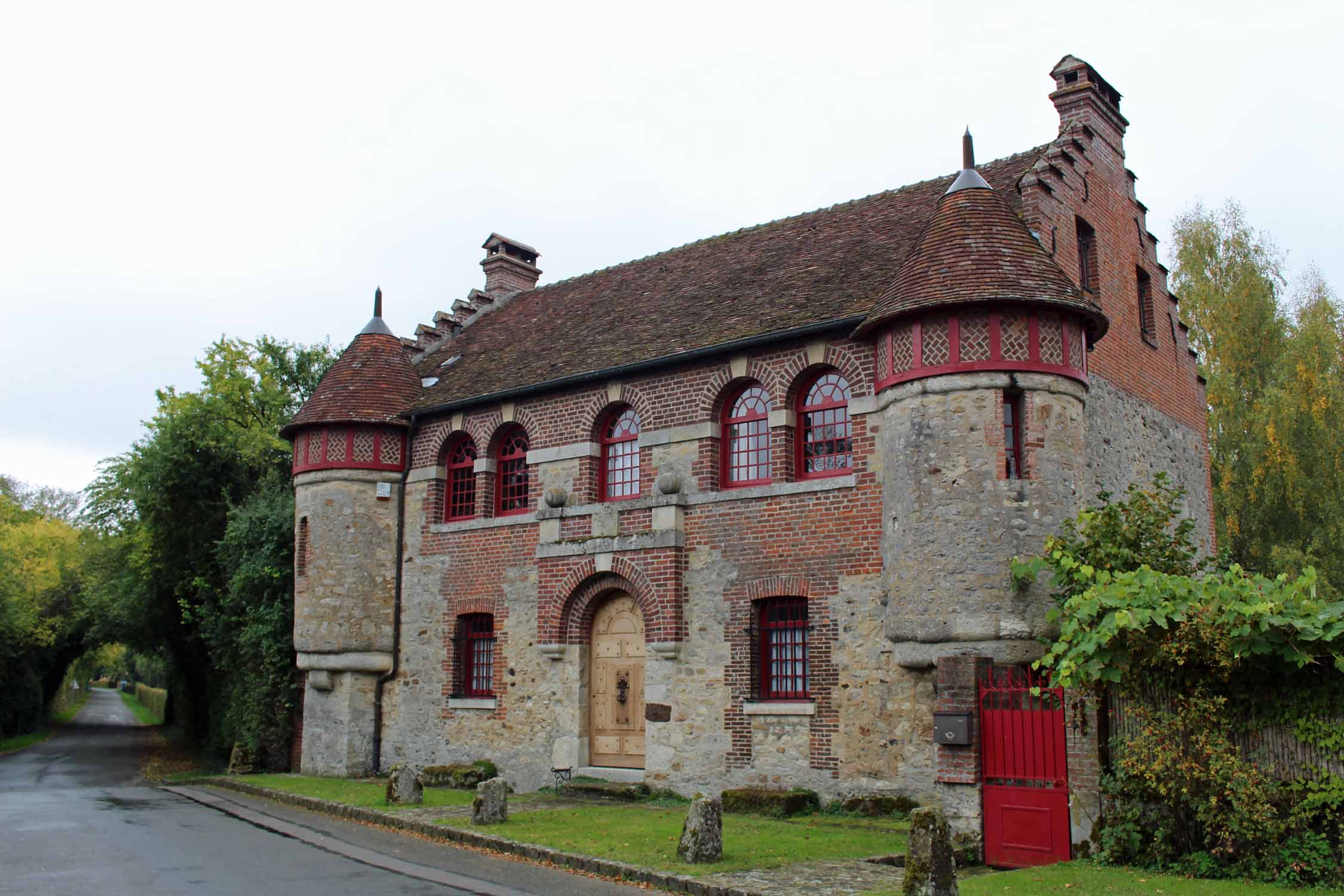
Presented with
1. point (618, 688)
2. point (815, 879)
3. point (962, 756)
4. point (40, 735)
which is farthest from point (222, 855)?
point (40, 735)

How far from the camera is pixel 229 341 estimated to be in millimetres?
27141

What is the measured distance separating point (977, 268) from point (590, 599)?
8041 millimetres

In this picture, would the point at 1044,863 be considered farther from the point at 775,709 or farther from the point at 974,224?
the point at 974,224

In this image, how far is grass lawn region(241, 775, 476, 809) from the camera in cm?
1586

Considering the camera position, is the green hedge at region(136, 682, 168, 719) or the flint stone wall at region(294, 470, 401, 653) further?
the green hedge at region(136, 682, 168, 719)

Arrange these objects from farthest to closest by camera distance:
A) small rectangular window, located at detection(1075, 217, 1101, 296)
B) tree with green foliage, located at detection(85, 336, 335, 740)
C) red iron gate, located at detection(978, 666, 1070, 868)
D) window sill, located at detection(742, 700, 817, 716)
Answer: tree with green foliage, located at detection(85, 336, 335, 740) → small rectangular window, located at detection(1075, 217, 1101, 296) → window sill, located at detection(742, 700, 817, 716) → red iron gate, located at detection(978, 666, 1070, 868)

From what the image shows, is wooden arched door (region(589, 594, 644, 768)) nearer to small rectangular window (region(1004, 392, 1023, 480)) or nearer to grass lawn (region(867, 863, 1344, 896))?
small rectangular window (region(1004, 392, 1023, 480))

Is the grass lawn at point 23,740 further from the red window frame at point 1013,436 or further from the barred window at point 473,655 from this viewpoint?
the red window frame at point 1013,436

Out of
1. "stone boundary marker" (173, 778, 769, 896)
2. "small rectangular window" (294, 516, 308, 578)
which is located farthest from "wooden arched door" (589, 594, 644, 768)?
"small rectangular window" (294, 516, 308, 578)

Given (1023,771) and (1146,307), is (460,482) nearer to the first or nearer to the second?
(1023,771)

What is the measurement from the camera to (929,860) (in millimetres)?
8898

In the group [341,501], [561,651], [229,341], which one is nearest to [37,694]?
[229,341]

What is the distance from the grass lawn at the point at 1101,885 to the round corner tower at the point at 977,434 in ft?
9.64

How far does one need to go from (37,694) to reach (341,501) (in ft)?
104
